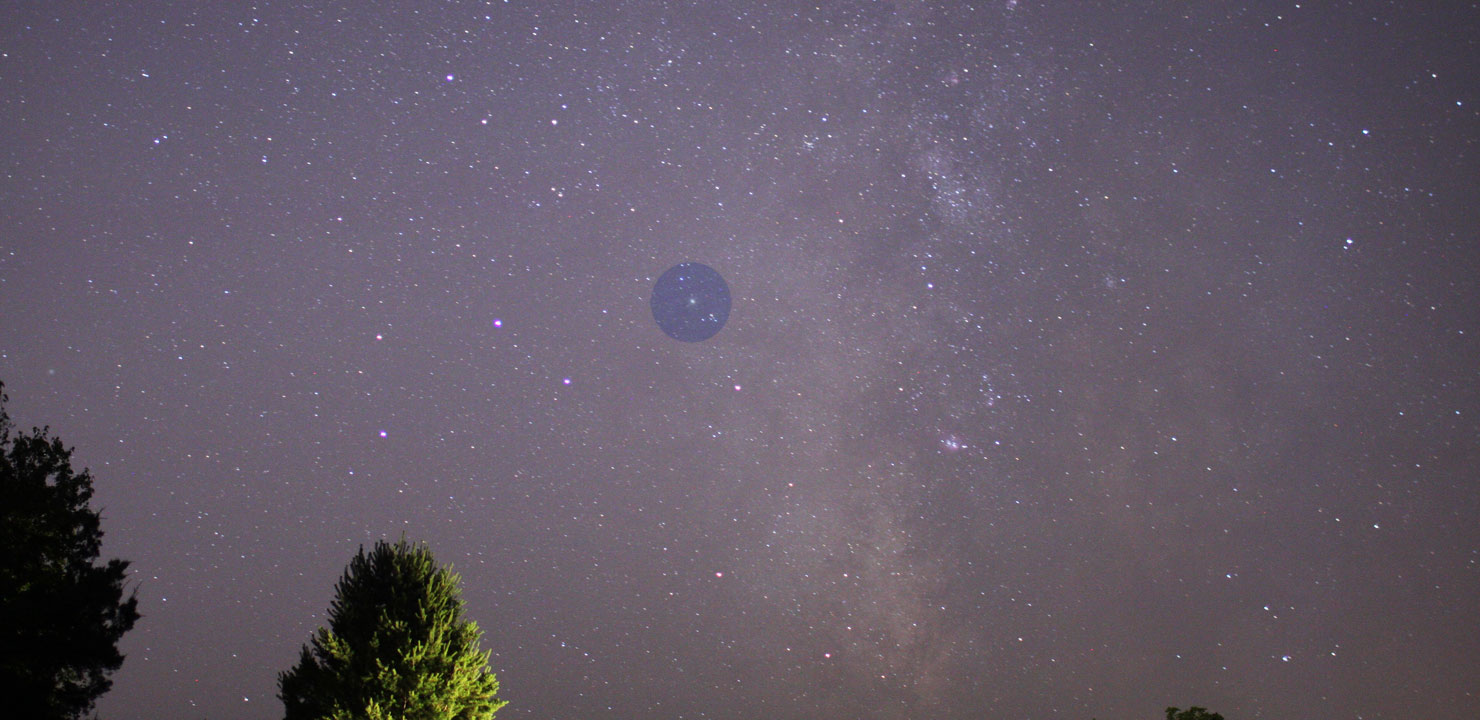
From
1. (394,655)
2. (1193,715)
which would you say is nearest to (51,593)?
(394,655)

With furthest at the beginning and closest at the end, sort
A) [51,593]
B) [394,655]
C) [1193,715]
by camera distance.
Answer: [1193,715], [51,593], [394,655]

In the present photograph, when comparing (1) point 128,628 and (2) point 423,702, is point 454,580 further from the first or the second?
(1) point 128,628

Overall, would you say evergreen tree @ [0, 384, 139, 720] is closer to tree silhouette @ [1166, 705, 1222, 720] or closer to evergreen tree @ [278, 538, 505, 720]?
evergreen tree @ [278, 538, 505, 720]

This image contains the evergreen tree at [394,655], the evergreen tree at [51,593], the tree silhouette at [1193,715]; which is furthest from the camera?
the tree silhouette at [1193,715]

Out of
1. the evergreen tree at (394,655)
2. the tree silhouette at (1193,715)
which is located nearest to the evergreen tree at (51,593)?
the evergreen tree at (394,655)

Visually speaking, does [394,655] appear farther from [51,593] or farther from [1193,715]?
[1193,715]

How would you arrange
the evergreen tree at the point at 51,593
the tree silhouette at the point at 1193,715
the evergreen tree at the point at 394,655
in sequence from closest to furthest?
the evergreen tree at the point at 394,655
the evergreen tree at the point at 51,593
the tree silhouette at the point at 1193,715

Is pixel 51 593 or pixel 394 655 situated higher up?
pixel 51 593

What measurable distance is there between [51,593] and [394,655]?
976 cm

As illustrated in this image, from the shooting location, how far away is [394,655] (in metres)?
10.3

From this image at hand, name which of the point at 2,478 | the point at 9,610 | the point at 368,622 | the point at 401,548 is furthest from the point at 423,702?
the point at 2,478

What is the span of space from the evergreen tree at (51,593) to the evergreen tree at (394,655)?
7350 mm

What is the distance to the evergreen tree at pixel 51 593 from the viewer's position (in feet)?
44.1

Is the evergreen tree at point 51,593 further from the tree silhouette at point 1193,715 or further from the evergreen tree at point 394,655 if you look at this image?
the tree silhouette at point 1193,715
